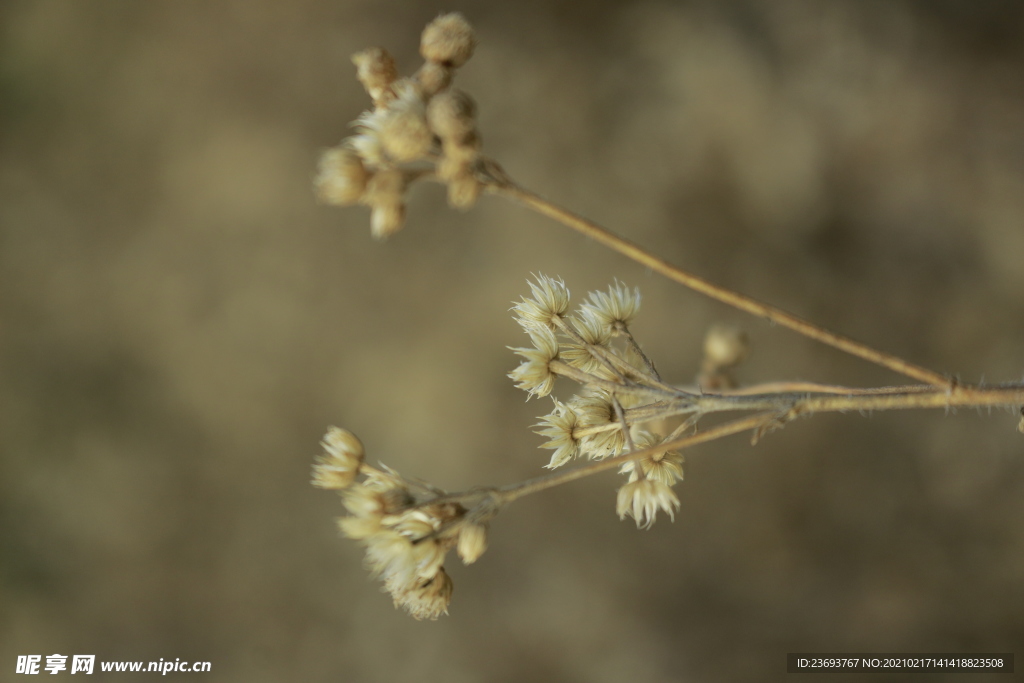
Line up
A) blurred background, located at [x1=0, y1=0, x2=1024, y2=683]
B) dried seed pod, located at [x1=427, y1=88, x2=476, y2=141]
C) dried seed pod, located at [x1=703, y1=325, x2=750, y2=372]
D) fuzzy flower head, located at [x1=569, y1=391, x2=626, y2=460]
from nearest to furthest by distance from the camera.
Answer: dried seed pod, located at [x1=427, y1=88, x2=476, y2=141], fuzzy flower head, located at [x1=569, y1=391, x2=626, y2=460], dried seed pod, located at [x1=703, y1=325, x2=750, y2=372], blurred background, located at [x1=0, y1=0, x2=1024, y2=683]

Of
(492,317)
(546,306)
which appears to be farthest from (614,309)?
(492,317)

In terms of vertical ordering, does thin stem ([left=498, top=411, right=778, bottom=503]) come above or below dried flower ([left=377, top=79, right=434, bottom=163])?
below

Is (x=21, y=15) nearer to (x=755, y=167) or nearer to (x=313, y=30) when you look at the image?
(x=313, y=30)

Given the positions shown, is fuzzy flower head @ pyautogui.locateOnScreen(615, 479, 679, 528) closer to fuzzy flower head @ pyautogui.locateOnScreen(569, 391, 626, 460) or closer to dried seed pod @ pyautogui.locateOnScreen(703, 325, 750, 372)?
fuzzy flower head @ pyautogui.locateOnScreen(569, 391, 626, 460)

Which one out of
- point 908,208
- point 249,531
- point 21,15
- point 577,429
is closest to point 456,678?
point 249,531

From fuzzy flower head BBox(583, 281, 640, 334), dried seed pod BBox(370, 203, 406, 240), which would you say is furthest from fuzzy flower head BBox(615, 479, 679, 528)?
dried seed pod BBox(370, 203, 406, 240)

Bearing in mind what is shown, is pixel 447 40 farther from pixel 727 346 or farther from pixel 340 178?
pixel 727 346

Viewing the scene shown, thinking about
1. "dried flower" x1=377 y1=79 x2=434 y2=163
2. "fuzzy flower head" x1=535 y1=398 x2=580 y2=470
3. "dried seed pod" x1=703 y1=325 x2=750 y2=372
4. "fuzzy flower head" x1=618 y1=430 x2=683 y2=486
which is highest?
"dried seed pod" x1=703 y1=325 x2=750 y2=372
